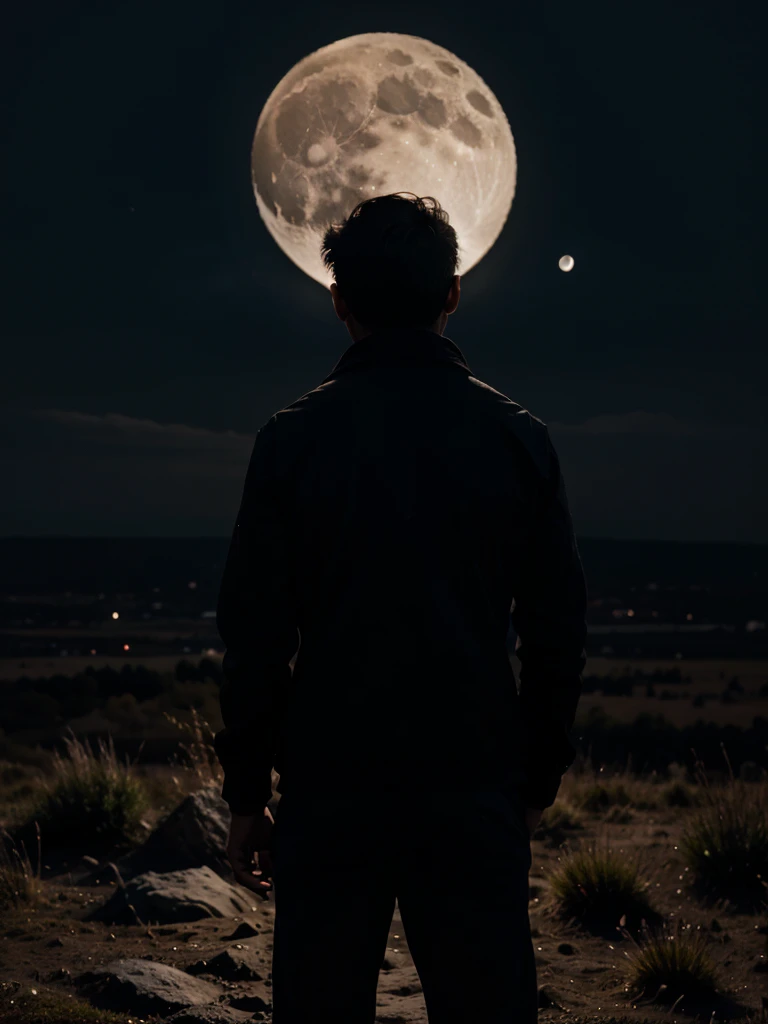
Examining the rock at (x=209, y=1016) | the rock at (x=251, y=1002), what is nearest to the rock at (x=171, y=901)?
the rock at (x=251, y=1002)

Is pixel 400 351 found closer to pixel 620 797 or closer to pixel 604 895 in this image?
pixel 604 895

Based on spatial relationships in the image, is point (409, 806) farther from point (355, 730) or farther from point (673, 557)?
point (673, 557)

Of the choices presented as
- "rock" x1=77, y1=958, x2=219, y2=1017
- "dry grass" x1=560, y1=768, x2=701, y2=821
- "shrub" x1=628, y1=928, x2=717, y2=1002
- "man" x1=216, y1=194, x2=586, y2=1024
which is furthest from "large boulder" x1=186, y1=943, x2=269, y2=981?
"dry grass" x1=560, y1=768, x2=701, y2=821

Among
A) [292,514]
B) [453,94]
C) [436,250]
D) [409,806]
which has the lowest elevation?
[409,806]

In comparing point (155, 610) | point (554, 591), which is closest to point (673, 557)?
point (155, 610)

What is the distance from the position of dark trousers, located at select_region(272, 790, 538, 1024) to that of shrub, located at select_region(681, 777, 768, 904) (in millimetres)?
6072

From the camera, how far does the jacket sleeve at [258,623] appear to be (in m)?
2.12

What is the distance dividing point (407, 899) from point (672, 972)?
4.07 metres

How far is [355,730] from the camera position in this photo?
79.7 inches

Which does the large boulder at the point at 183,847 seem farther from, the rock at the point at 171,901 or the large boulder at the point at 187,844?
the rock at the point at 171,901

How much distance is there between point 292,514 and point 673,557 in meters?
88.4

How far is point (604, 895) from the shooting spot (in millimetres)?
6840

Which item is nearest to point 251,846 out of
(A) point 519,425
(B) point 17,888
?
(A) point 519,425

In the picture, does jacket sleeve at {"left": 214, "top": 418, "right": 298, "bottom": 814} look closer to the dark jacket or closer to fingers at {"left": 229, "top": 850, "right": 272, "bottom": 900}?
the dark jacket
